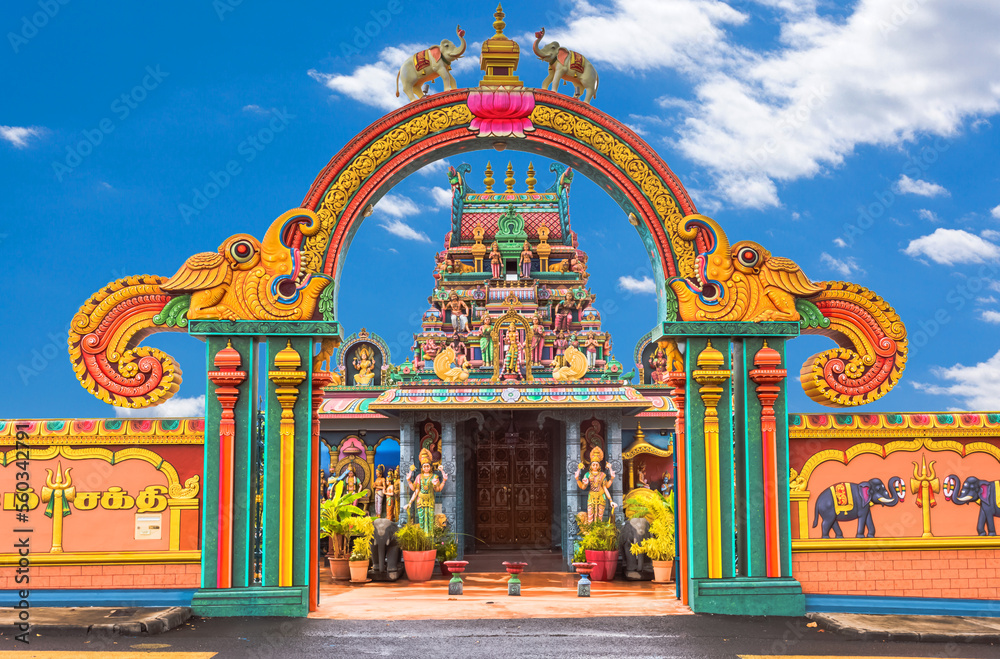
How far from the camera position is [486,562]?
49.1 ft

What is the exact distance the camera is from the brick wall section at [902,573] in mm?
8273

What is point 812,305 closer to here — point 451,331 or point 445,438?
point 445,438

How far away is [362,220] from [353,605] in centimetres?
396

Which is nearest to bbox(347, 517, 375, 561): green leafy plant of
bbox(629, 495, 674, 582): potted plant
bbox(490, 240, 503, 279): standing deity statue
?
bbox(629, 495, 674, 582): potted plant

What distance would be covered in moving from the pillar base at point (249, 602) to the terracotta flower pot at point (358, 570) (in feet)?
14.6

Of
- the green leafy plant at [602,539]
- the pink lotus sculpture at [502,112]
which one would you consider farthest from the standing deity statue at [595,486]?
the pink lotus sculpture at [502,112]

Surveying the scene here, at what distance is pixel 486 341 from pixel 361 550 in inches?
281

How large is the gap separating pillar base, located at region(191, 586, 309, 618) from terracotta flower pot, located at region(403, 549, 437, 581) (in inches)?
178

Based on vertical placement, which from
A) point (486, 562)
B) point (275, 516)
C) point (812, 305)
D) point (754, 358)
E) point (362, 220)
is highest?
point (362, 220)

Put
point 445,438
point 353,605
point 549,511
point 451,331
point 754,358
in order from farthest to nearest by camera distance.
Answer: point 451,331
point 549,511
point 445,438
point 353,605
point 754,358

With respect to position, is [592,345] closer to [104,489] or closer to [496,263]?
[496,263]

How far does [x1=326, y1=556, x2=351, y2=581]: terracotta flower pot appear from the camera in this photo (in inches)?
504

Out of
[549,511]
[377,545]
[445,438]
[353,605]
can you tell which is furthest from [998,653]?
[549,511]

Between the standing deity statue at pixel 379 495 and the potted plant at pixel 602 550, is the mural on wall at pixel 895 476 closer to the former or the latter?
the potted plant at pixel 602 550
